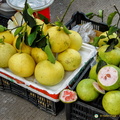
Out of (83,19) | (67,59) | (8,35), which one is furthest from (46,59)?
(83,19)

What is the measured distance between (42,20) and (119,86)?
32.7 inches

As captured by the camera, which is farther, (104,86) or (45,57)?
(45,57)

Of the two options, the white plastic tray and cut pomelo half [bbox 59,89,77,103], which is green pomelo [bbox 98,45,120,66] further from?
cut pomelo half [bbox 59,89,77,103]

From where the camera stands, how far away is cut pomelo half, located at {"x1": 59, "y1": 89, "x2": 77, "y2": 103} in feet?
5.24

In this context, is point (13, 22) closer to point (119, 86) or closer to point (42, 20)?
point (42, 20)

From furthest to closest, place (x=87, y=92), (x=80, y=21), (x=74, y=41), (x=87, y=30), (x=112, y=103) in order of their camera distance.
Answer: (x=80, y=21) → (x=87, y=30) → (x=74, y=41) → (x=87, y=92) → (x=112, y=103)

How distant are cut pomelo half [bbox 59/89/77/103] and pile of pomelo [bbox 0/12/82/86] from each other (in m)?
0.11

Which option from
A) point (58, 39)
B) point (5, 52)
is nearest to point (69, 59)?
point (58, 39)

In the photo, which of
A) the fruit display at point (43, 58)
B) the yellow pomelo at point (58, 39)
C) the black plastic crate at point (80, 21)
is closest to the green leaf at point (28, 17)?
the fruit display at point (43, 58)

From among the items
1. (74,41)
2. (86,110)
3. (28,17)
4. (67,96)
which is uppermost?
(28,17)

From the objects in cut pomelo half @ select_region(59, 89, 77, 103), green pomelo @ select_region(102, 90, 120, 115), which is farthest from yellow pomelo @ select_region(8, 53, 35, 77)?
green pomelo @ select_region(102, 90, 120, 115)

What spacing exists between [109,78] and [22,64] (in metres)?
0.63

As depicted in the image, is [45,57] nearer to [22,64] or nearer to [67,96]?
[22,64]

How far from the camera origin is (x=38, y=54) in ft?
5.75
